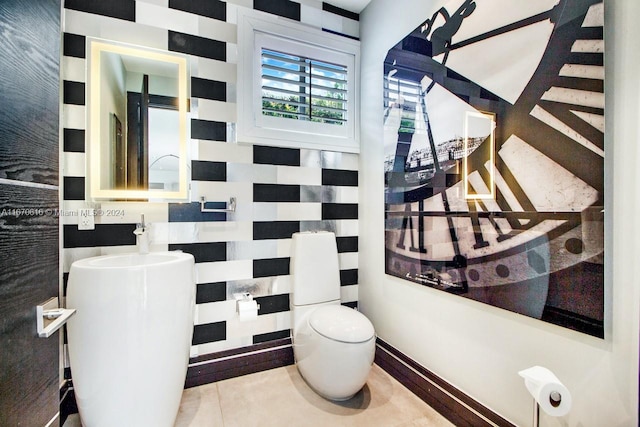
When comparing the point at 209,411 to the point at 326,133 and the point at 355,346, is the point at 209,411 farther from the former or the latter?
the point at 326,133

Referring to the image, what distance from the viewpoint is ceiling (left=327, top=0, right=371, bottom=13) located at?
2209mm

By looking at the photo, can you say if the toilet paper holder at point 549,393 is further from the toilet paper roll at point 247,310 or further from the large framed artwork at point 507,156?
the toilet paper roll at point 247,310

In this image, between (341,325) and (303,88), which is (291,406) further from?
(303,88)

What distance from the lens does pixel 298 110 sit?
212cm

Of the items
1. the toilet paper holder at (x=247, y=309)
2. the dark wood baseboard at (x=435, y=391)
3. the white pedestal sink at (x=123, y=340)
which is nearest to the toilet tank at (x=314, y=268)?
the toilet paper holder at (x=247, y=309)

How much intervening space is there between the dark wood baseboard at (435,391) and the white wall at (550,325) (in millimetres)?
40

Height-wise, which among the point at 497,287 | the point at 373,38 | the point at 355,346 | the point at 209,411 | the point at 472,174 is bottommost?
the point at 209,411

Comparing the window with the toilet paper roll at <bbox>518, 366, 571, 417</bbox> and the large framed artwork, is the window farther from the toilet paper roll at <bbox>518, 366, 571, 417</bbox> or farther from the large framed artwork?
the toilet paper roll at <bbox>518, 366, 571, 417</bbox>

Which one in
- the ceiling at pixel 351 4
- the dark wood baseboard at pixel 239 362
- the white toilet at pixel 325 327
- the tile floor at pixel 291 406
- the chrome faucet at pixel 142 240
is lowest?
the tile floor at pixel 291 406

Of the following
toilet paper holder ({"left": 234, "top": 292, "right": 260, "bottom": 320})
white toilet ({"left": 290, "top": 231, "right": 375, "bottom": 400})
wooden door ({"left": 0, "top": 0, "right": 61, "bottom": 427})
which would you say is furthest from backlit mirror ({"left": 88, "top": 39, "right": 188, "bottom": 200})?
wooden door ({"left": 0, "top": 0, "right": 61, "bottom": 427})

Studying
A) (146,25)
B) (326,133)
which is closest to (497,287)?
(326,133)

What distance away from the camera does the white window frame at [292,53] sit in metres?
1.96

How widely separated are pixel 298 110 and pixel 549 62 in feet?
4.63

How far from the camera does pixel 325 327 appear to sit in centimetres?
166
